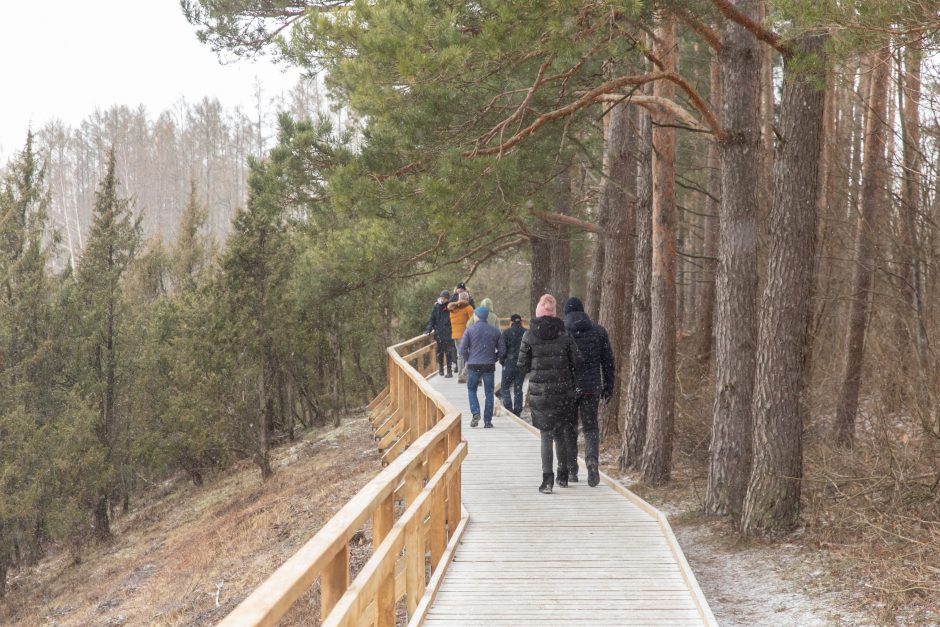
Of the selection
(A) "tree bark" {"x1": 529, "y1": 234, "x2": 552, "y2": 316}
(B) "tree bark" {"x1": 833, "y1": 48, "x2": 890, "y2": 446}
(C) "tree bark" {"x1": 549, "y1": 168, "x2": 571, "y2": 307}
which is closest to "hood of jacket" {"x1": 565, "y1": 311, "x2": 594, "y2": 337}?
(B) "tree bark" {"x1": 833, "y1": 48, "x2": 890, "y2": 446}

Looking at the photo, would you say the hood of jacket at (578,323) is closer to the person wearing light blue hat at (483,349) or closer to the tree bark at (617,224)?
the person wearing light blue hat at (483,349)

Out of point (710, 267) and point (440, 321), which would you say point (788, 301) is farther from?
point (440, 321)

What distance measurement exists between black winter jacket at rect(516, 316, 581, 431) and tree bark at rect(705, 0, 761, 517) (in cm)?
189

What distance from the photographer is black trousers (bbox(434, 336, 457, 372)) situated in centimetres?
1905

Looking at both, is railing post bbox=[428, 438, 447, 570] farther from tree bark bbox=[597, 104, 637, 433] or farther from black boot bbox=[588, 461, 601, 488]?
tree bark bbox=[597, 104, 637, 433]

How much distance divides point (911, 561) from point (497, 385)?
39.3 feet

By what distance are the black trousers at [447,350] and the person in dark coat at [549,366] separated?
10583 millimetres

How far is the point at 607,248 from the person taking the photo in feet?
45.2

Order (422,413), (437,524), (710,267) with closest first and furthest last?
(437,524)
(422,413)
(710,267)

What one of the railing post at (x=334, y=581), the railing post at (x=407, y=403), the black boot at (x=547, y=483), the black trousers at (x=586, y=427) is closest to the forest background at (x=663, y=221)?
the black trousers at (x=586, y=427)

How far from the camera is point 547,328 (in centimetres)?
816

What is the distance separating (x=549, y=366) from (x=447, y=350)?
1123 cm

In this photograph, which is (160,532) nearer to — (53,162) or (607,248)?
(607,248)

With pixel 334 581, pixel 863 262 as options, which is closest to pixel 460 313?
pixel 863 262
